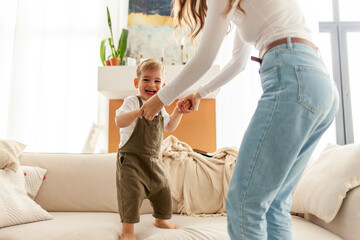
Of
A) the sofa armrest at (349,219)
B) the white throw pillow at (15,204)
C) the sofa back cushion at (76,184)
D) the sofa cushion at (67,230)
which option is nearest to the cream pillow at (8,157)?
the white throw pillow at (15,204)

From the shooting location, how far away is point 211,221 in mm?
1547

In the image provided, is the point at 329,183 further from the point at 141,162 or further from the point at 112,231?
the point at 112,231

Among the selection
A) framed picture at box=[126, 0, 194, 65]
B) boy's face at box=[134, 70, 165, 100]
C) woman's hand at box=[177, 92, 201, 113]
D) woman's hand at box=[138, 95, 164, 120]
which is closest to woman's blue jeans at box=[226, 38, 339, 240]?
woman's hand at box=[138, 95, 164, 120]

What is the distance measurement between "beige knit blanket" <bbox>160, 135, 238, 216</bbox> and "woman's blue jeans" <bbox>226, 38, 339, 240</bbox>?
97cm

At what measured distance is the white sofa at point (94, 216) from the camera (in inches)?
50.4

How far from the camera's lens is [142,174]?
1.52 m

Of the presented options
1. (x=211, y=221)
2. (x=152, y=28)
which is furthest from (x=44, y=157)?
(x=152, y=28)

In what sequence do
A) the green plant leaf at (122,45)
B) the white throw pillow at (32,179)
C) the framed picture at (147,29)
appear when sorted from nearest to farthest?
the white throw pillow at (32,179) < the green plant leaf at (122,45) < the framed picture at (147,29)

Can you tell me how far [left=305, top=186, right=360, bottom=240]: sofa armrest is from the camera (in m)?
1.23

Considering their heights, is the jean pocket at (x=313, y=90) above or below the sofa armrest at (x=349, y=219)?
above

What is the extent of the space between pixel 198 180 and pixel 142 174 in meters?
0.40

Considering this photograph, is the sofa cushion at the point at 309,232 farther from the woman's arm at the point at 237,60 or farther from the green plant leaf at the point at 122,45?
the green plant leaf at the point at 122,45

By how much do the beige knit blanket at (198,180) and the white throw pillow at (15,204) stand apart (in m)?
0.70

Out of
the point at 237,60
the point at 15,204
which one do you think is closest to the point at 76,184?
the point at 15,204
